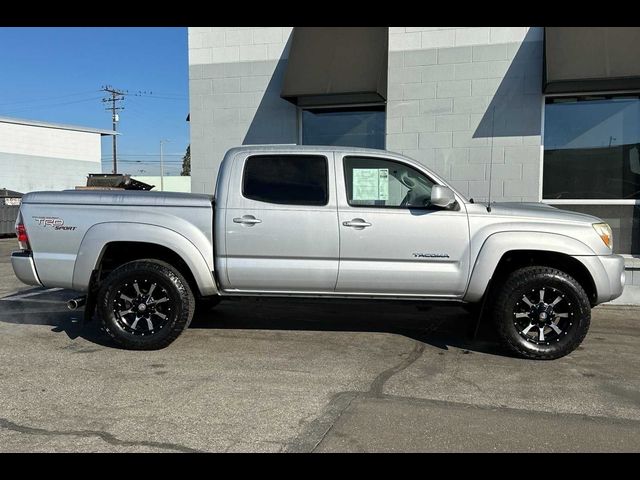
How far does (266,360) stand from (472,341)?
7.44 feet

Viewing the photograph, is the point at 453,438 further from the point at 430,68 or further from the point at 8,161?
the point at 8,161

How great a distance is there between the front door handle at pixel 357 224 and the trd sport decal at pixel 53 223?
2.74m

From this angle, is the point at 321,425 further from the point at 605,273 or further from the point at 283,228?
the point at 605,273

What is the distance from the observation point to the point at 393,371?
15.4 feet

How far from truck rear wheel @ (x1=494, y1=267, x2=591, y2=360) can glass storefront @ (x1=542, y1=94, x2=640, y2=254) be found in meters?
4.91

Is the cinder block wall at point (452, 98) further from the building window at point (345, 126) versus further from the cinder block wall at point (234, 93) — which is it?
the building window at point (345, 126)

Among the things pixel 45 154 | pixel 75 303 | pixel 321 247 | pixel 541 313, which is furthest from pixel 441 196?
pixel 45 154

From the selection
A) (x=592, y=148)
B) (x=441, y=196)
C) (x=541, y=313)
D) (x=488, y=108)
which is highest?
(x=488, y=108)

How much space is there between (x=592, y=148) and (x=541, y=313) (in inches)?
219

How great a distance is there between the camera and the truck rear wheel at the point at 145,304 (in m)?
5.18

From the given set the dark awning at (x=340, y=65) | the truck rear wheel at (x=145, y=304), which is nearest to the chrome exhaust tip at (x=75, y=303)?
the truck rear wheel at (x=145, y=304)

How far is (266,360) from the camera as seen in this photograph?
16.4ft

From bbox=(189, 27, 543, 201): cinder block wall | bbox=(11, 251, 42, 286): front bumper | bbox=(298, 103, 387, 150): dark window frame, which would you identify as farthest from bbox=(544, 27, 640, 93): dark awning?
bbox=(11, 251, 42, 286): front bumper
